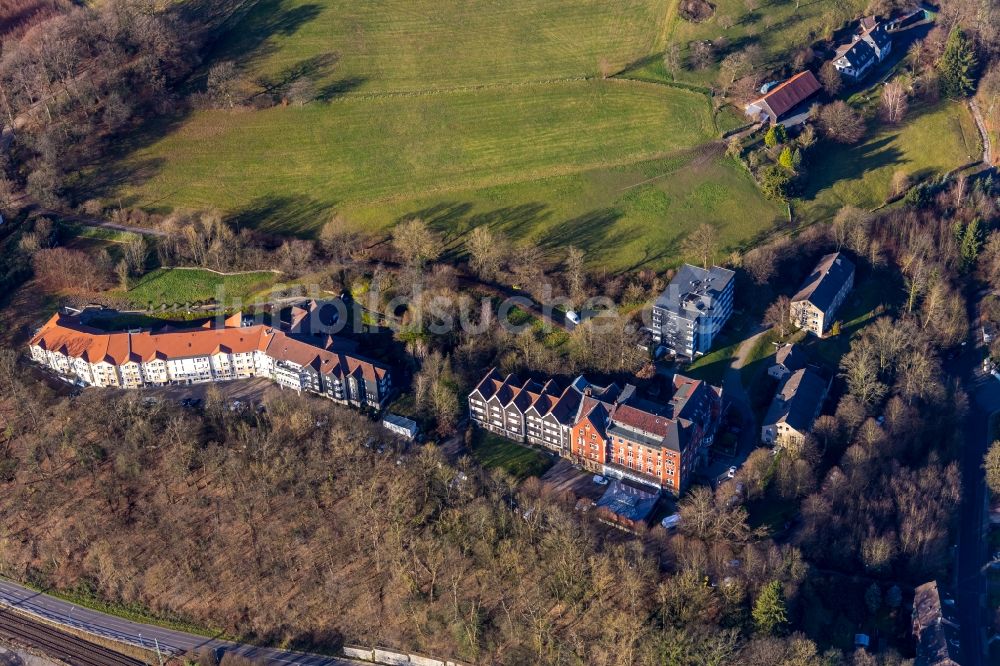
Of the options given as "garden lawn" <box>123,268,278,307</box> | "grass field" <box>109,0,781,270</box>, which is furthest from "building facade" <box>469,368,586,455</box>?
"garden lawn" <box>123,268,278,307</box>

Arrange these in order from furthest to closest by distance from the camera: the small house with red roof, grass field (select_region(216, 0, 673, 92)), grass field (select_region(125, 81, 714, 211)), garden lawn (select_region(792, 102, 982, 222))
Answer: grass field (select_region(216, 0, 673, 92)) < the small house with red roof < grass field (select_region(125, 81, 714, 211)) < garden lawn (select_region(792, 102, 982, 222))

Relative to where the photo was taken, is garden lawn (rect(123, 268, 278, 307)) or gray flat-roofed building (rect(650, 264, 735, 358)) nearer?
gray flat-roofed building (rect(650, 264, 735, 358))

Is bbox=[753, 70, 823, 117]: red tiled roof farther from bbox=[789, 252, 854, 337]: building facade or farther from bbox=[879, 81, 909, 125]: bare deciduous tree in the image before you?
bbox=[789, 252, 854, 337]: building facade

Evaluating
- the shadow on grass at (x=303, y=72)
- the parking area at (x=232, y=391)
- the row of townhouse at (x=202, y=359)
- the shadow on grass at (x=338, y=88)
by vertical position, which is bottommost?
the parking area at (x=232, y=391)

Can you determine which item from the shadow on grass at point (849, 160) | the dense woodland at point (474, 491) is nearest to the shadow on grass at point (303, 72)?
the dense woodland at point (474, 491)

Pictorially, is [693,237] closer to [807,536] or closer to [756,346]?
[756,346]

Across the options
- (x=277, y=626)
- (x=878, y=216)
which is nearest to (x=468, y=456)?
(x=277, y=626)

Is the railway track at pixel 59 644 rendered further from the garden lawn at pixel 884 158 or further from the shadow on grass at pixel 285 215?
the garden lawn at pixel 884 158
